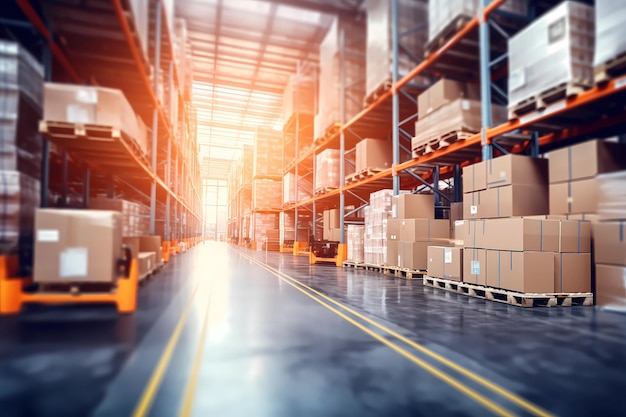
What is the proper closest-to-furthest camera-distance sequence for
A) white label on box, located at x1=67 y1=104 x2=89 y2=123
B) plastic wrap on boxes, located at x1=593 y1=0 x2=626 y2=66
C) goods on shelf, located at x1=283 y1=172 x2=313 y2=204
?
plastic wrap on boxes, located at x1=593 y1=0 x2=626 y2=66 → white label on box, located at x1=67 y1=104 x2=89 y2=123 → goods on shelf, located at x1=283 y1=172 x2=313 y2=204

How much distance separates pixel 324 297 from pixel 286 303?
702 mm

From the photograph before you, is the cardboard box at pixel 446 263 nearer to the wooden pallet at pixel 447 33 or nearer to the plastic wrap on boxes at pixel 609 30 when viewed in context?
the plastic wrap on boxes at pixel 609 30

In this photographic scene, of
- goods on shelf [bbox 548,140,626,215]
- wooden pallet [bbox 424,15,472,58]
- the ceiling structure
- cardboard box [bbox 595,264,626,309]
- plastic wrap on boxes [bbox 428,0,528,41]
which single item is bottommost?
cardboard box [bbox 595,264,626,309]

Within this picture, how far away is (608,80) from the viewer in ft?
13.5

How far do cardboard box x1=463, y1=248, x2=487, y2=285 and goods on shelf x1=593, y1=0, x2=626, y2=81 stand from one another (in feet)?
8.05

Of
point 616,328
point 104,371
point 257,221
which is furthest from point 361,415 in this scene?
point 257,221

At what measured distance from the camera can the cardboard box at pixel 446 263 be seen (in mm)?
5801

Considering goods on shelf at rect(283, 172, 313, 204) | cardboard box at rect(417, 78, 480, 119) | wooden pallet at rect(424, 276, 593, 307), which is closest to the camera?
wooden pallet at rect(424, 276, 593, 307)

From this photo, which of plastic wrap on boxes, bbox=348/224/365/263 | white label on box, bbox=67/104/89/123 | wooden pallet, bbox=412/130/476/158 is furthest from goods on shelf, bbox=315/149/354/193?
white label on box, bbox=67/104/89/123

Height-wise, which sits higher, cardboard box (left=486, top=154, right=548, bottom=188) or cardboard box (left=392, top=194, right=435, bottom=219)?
cardboard box (left=486, top=154, right=548, bottom=188)

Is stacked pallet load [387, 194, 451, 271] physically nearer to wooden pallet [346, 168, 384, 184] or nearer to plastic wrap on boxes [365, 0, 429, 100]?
wooden pallet [346, 168, 384, 184]

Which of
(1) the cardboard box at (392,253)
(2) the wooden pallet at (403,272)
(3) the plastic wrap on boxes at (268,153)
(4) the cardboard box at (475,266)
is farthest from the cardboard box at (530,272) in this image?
(3) the plastic wrap on boxes at (268,153)

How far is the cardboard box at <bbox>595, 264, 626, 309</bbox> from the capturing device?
4277mm

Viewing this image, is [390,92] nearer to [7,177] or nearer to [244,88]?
[7,177]
